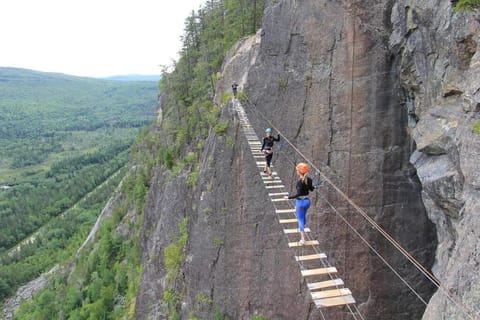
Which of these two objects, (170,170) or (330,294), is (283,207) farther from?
(170,170)

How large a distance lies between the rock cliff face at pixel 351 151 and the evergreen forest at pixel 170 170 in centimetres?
227

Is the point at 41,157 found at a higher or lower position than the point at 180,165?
lower

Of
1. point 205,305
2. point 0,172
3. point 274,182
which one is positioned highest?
point 274,182

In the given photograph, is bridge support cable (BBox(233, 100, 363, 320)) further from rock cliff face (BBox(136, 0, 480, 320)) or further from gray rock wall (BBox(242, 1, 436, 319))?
gray rock wall (BBox(242, 1, 436, 319))

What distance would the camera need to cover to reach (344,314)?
13766 millimetres

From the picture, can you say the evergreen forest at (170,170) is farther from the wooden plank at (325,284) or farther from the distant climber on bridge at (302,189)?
the wooden plank at (325,284)

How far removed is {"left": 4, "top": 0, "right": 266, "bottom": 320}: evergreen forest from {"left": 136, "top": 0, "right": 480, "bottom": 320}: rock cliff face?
227cm

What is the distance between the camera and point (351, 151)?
14.3 metres

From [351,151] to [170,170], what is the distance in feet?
53.9

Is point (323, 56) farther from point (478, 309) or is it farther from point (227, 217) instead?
point (478, 309)

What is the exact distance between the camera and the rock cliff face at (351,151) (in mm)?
11211

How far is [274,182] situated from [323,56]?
5408 millimetres

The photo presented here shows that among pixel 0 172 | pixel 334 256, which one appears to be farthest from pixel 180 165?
pixel 0 172

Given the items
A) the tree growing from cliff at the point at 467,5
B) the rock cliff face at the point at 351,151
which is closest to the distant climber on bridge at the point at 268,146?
the rock cliff face at the point at 351,151
